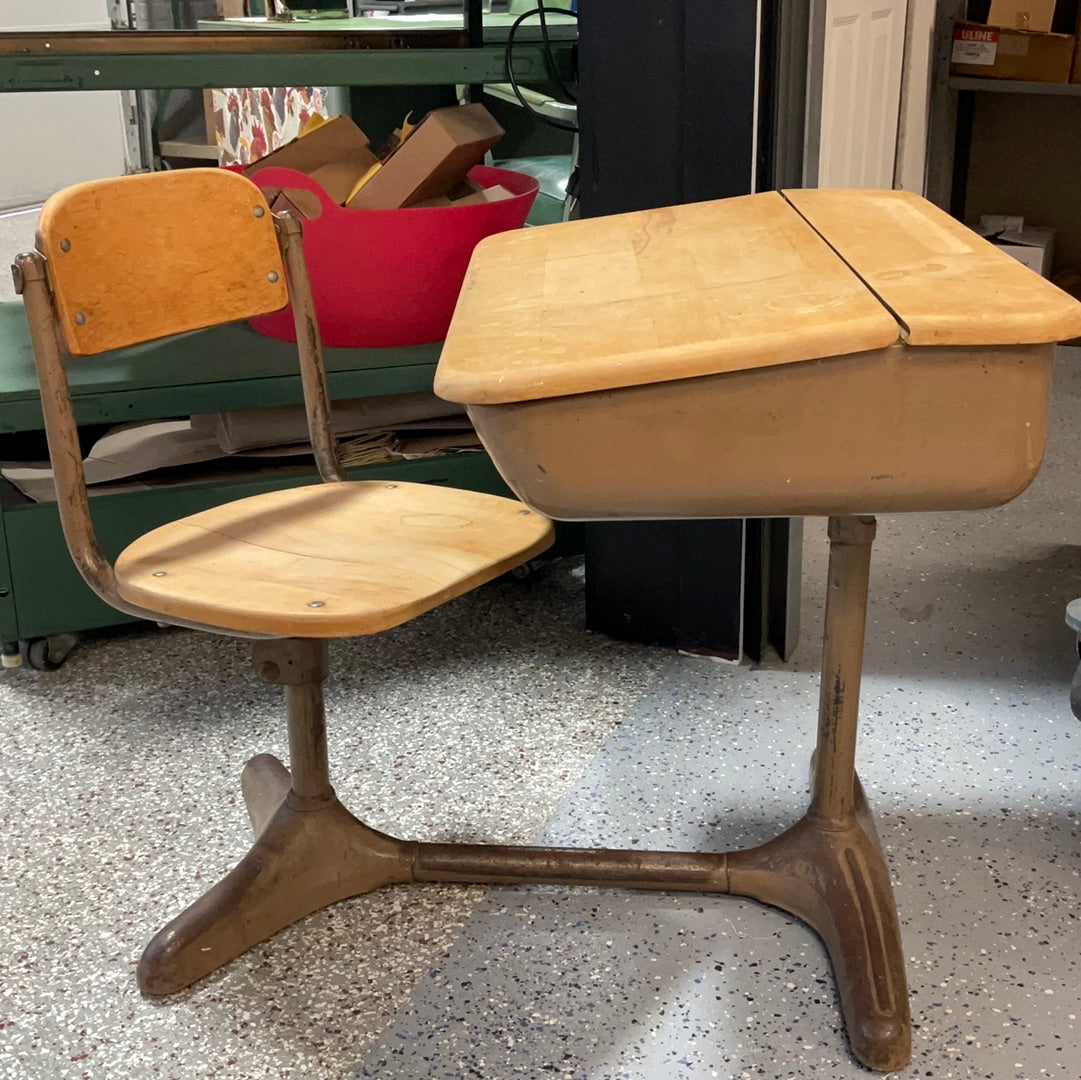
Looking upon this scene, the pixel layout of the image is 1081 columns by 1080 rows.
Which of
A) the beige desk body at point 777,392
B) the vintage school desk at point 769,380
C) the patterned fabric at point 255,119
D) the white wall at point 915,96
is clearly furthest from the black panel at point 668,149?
the white wall at point 915,96

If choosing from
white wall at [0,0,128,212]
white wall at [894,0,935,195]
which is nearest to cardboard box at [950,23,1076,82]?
white wall at [894,0,935,195]

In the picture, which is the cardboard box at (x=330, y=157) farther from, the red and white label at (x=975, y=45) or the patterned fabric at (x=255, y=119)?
the red and white label at (x=975, y=45)

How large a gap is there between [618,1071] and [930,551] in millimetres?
1529

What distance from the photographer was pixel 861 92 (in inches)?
117

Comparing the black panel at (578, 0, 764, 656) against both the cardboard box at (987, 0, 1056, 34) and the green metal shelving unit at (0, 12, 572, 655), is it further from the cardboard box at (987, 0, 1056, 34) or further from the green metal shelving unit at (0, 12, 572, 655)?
the cardboard box at (987, 0, 1056, 34)

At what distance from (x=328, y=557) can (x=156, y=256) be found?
40 cm

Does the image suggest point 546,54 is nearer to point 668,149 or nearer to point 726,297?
point 668,149

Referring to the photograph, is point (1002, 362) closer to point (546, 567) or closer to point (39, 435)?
point (546, 567)

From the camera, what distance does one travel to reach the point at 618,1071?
1.33 metres

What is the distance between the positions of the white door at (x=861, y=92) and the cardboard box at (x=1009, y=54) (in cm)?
58

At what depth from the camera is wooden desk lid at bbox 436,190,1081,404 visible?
100 cm

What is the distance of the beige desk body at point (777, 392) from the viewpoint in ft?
3.27

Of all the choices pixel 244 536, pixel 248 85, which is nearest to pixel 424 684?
pixel 244 536

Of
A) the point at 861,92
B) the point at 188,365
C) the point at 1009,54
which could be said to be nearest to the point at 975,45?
the point at 1009,54
